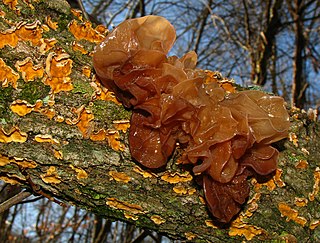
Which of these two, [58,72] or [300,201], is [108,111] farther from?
[300,201]

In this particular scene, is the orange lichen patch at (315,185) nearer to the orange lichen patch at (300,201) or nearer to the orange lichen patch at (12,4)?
the orange lichen patch at (300,201)

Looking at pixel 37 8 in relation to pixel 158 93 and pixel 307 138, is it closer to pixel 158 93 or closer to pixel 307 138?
pixel 158 93

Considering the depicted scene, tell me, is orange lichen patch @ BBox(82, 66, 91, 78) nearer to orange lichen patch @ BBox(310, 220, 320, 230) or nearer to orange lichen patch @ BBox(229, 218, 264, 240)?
orange lichen patch @ BBox(229, 218, 264, 240)

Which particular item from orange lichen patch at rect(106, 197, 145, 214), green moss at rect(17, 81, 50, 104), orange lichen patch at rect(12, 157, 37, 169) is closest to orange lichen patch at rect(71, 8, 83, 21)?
green moss at rect(17, 81, 50, 104)

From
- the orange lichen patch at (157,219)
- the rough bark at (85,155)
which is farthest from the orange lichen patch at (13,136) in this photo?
the orange lichen patch at (157,219)

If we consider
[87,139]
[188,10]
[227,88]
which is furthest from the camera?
[188,10]

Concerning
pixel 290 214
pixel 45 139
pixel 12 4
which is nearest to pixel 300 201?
pixel 290 214

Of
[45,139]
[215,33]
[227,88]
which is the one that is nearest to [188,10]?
[215,33]

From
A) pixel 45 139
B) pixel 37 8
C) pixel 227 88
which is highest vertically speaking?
pixel 37 8
